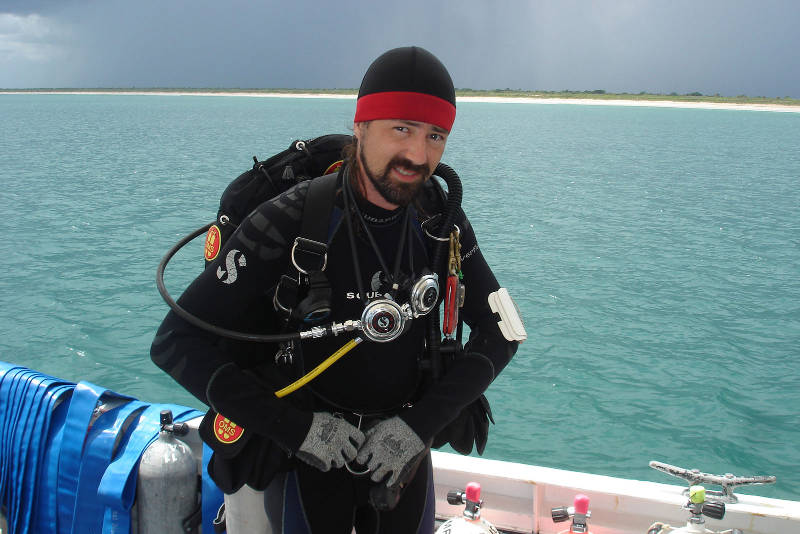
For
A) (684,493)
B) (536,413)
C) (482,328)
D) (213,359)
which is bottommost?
(536,413)

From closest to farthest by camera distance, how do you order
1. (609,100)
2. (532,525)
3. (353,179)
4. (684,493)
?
(353,179)
(684,493)
(532,525)
(609,100)

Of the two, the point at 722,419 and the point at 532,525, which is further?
the point at 722,419

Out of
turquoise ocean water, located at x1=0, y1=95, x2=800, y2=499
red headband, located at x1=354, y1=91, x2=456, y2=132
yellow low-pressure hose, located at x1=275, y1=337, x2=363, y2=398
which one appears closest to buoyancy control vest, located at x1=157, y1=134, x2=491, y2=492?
yellow low-pressure hose, located at x1=275, y1=337, x2=363, y2=398

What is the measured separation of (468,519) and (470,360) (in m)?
0.90

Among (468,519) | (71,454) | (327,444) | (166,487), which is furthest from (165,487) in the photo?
(327,444)

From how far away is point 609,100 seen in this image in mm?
105438

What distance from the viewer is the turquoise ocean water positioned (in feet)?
19.2

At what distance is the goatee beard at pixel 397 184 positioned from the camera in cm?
169

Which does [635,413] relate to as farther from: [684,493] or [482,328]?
[482,328]

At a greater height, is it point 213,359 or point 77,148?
point 77,148

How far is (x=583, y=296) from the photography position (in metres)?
9.27

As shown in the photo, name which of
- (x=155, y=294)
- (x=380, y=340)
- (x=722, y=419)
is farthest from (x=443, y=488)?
(x=155, y=294)

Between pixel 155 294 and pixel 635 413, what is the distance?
6.63 metres

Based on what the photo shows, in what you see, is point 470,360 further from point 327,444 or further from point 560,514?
point 560,514
